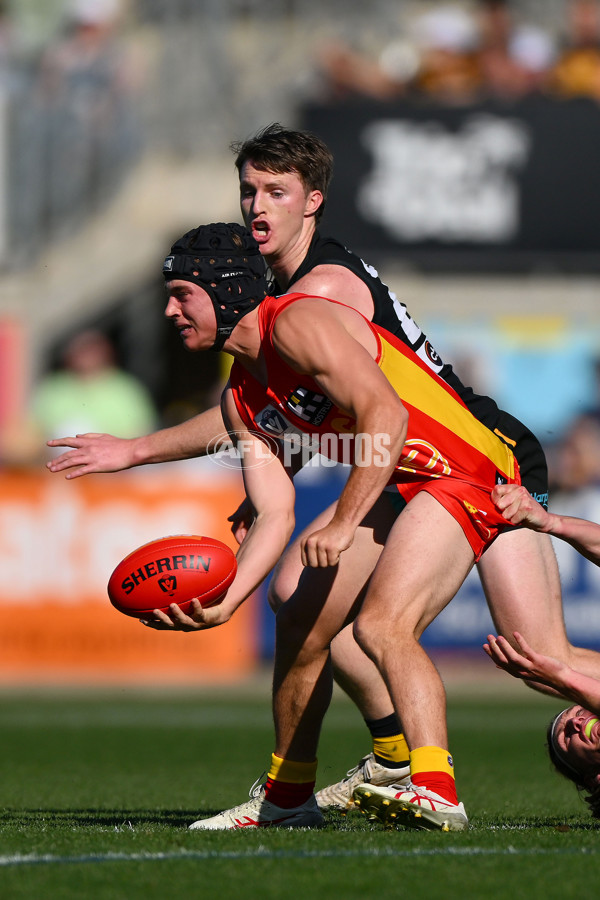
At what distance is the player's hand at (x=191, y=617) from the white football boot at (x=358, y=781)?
1.40m

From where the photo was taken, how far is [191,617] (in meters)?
5.01

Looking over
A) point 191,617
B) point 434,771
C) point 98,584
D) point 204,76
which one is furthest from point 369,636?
point 204,76

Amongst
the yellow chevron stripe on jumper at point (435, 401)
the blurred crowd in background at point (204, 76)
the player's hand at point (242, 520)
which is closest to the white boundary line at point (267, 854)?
the yellow chevron stripe on jumper at point (435, 401)

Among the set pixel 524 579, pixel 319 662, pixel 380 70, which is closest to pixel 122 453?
pixel 319 662

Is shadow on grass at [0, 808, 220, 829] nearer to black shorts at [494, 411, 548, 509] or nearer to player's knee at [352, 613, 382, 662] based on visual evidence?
player's knee at [352, 613, 382, 662]

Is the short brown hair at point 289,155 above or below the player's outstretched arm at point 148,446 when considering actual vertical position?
above

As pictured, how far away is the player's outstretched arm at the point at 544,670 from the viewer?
4.82 m

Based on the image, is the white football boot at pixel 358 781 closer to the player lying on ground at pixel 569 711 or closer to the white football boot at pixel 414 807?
the player lying on ground at pixel 569 711

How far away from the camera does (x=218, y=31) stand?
53.8 feet

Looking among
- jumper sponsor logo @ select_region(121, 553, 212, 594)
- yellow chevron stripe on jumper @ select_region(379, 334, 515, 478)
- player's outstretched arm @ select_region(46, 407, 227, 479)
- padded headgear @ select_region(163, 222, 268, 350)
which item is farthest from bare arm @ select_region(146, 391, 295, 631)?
yellow chevron stripe on jumper @ select_region(379, 334, 515, 478)

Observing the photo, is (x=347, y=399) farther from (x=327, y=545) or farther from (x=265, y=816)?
(x=265, y=816)

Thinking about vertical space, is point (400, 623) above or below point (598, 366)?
above

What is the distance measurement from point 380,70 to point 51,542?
6.71m

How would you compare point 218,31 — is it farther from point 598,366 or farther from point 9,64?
point 598,366
